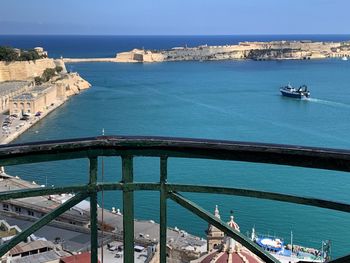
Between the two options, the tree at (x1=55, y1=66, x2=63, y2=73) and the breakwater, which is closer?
the tree at (x1=55, y1=66, x2=63, y2=73)

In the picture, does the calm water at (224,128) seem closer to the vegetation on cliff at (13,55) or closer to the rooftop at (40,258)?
the rooftop at (40,258)

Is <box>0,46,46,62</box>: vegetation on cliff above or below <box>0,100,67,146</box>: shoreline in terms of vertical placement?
above

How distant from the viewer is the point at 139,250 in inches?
282

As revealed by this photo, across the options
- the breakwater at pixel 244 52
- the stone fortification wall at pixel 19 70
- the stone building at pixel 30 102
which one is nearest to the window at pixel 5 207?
the stone building at pixel 30 102

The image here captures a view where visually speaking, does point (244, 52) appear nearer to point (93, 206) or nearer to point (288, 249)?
point (288, 249)

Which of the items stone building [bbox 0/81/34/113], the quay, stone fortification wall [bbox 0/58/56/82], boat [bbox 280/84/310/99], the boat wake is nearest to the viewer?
the boat wake

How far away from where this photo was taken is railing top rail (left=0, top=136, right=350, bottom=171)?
2.69 feet

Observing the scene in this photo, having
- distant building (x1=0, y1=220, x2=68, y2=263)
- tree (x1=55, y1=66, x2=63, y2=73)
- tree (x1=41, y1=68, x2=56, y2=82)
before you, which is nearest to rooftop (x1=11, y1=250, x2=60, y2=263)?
distant building (x1=0, y1=220, x2=68, y2=263)

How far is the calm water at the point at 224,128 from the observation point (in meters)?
10.0

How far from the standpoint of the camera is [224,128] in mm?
18906

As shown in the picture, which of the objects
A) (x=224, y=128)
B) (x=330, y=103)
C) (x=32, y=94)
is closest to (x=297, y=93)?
(x=330, y=103)

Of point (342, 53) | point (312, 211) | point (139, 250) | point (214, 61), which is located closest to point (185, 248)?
point (139, 250)

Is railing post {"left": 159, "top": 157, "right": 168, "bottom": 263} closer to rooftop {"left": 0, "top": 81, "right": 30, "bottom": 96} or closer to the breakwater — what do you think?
rooftop {"left": 0, "top": 81, "right": 30, "bottom": 96}

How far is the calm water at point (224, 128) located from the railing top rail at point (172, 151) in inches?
234
